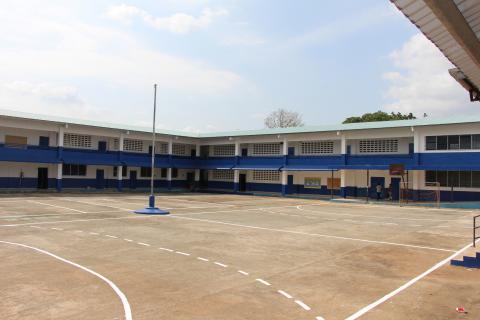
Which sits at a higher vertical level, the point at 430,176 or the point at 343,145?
the point at 343,145

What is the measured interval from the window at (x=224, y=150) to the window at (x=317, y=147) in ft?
34.9

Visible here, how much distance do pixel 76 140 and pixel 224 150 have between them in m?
18.9

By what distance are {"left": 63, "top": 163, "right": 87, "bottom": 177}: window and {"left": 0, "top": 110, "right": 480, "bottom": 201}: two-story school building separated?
0.11 m

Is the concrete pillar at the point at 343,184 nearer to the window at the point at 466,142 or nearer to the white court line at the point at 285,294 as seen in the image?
the window at the point at 466,142

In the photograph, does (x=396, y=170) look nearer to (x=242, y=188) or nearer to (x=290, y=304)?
(x=242, y=188)

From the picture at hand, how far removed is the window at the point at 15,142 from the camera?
131ft

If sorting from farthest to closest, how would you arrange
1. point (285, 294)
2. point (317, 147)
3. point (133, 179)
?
point (133, 179) < point (317, 147) < point (285, 294)

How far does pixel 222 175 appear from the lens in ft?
183

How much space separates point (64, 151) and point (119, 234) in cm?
2886

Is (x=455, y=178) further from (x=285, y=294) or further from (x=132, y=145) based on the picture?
(x=132, y=145)

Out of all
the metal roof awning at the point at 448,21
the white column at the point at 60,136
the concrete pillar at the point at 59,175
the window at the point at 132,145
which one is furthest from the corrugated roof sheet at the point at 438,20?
the window at the point at 132,145

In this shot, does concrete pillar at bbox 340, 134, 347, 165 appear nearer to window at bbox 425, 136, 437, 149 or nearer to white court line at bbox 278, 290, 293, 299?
window at bbox 425, 136, 437, 149

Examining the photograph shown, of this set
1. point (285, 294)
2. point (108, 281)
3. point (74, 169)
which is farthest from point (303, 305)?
point (74, 169)

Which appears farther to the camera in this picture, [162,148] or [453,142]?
[162,148]
